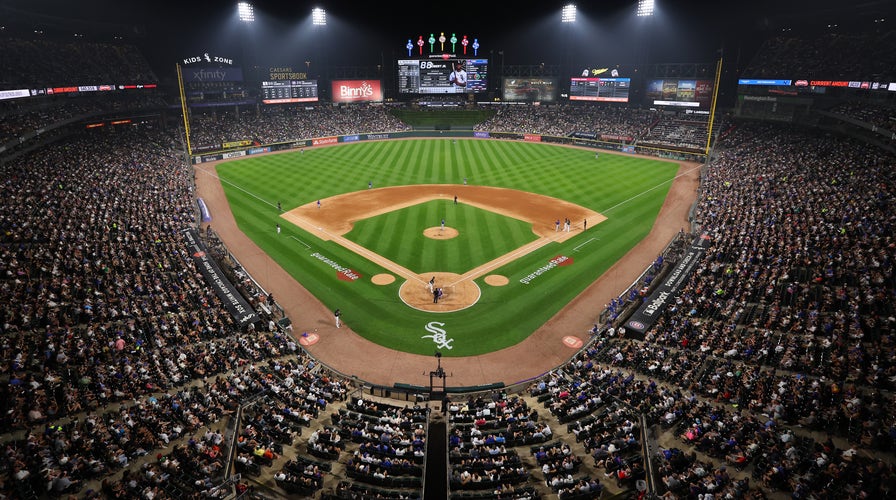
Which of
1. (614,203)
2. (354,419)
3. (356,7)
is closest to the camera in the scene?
(354,419)

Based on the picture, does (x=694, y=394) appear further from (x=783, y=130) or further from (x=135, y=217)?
(x=783, y=130)

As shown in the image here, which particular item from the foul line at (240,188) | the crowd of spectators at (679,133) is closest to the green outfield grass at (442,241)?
the foul line at (240,188)

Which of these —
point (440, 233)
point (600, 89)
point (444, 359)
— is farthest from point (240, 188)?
point (600, 89)

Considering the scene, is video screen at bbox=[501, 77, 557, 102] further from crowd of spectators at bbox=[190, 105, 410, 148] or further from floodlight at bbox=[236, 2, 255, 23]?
floodlight at bbox=[236, 2, 255, 23]

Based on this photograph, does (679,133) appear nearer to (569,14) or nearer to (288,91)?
(569,14)

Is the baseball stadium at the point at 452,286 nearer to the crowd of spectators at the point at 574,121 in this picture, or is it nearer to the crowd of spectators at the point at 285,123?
the crowd of spectators at the point at 285,123

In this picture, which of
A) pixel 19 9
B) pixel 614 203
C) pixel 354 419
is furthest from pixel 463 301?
pixel 19 9

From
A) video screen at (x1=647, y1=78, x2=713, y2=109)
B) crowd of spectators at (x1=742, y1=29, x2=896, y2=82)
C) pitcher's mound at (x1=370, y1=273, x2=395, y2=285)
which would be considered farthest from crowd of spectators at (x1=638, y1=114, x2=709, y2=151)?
pitcher's mound at (x1=370, y1=273, x2=395, y2=285)
